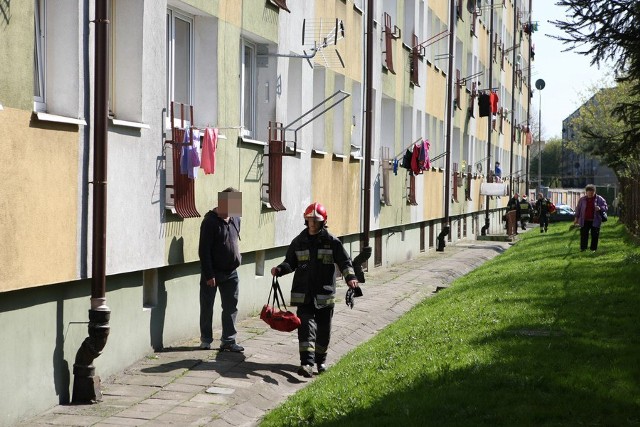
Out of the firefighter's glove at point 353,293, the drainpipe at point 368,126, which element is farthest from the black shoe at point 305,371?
the drainpipe at point 368,126

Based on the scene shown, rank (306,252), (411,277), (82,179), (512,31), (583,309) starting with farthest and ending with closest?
(512,31) < (411,277) < (583,309) < (306,252) < (82,179)

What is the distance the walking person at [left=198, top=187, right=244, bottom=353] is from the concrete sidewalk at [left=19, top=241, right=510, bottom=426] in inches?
9.2

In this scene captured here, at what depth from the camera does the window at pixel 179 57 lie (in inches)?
525

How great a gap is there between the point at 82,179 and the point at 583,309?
709 centimetres

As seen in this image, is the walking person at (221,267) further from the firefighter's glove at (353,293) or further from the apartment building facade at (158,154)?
the firefighter's glove at (353,293)

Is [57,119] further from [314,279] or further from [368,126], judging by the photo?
[368,126]

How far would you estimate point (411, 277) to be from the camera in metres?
24.5

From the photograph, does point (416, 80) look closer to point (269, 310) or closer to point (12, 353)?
point (269, 310)

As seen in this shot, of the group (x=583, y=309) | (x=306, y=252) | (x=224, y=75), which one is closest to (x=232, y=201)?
(x=306, y=252)

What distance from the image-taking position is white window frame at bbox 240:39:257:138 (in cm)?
1600

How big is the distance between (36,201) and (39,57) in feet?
4.66

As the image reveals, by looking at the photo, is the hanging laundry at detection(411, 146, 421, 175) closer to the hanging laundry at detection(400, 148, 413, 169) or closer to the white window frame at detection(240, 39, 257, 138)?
the hanging laundry at detection(400, 148, 413, 169)

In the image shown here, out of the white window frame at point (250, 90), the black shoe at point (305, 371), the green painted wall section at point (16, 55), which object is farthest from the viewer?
the white window frame at point (250, 90)

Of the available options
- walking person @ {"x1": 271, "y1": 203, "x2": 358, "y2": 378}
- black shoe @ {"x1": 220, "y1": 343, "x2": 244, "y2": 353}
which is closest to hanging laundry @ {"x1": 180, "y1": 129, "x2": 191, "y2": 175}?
walking person @ {"x1": 271, "y1": 203, "x2": 358, "y2": 378}
